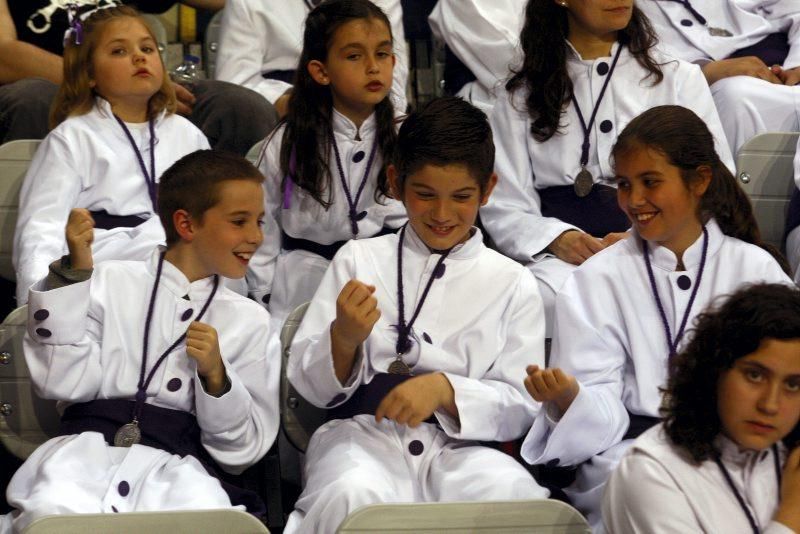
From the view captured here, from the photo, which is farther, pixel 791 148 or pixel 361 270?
pixel 791 148

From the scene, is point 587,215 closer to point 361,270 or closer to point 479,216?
point 479,216

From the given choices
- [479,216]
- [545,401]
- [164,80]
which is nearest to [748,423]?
[545,401]

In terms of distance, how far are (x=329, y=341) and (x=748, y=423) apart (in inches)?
38.2

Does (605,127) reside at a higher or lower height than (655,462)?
higher

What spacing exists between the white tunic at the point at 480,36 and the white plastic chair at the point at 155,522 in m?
2.47

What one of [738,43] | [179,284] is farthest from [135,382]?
[738,43]

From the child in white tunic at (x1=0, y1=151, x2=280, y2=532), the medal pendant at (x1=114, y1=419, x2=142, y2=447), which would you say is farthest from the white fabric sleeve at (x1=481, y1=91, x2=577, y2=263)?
the medal pendant at (x1=114, y1=419, x2=142, y2=447)

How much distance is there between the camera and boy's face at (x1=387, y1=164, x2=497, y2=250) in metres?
3.22

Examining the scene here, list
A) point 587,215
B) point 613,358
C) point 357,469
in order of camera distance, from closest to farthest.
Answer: point 357,469 → point 613,358 → point 587,215

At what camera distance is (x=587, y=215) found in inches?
156

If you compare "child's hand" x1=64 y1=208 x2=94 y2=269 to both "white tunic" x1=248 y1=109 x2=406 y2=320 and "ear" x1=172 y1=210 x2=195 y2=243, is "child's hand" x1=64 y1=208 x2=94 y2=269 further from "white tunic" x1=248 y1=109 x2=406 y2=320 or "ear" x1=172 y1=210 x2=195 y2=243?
"white tunic" x1=248 y1=109 x2=406 y2=320

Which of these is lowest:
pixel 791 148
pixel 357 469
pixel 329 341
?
pixel 357 469

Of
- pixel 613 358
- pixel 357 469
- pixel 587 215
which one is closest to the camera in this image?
pixel 357 469

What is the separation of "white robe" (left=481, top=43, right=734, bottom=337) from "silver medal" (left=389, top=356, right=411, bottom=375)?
2.78 ft
